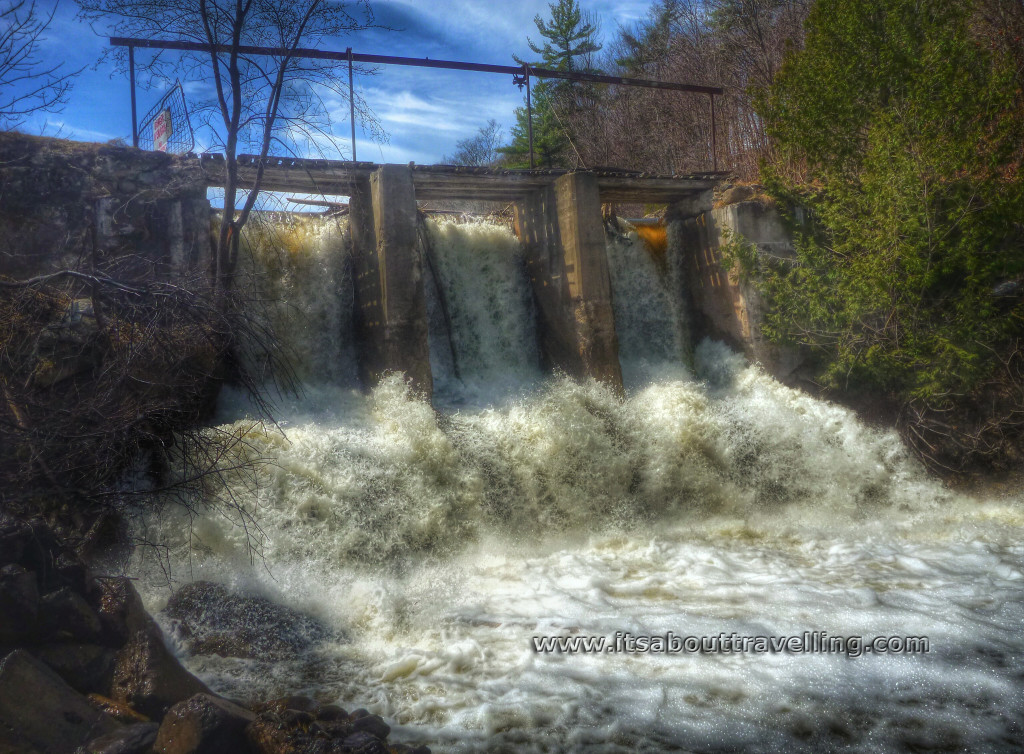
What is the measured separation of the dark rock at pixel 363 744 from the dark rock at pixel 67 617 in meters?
1.52

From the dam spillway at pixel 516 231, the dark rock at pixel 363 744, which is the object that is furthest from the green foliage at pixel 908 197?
the dark rock at pixel 363 744

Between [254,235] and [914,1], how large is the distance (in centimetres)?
949

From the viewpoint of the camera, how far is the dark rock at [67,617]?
11.9 feet

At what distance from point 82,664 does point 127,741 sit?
26.2 inches

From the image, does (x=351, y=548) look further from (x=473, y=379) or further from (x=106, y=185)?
(x=106, y=185)

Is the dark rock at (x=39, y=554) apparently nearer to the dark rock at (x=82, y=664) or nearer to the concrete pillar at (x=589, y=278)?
the dark rock at (x=82, y=664)

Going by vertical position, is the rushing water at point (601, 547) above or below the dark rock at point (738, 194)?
below

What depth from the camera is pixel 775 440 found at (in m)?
9.38

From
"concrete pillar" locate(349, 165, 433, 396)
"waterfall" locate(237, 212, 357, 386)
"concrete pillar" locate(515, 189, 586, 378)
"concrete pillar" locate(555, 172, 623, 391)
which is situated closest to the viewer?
"concrete pillar" locate(349, 165, 433, 396)

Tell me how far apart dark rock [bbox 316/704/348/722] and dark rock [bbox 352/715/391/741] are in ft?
0.25

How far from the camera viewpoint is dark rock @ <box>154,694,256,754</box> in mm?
3115

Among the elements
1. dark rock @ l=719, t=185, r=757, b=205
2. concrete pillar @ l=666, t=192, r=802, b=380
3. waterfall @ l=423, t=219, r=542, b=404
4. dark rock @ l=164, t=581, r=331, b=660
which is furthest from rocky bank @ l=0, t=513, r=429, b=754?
dark rock @ l=719, t=185, r=757, b=205

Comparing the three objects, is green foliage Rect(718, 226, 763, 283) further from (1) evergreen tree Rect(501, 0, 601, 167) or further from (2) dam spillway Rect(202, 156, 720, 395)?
(1) evergreen tree Rect(501, 0, 601, 167)

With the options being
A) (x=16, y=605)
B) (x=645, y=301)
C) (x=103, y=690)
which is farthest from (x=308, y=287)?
(x=103, y=690)
